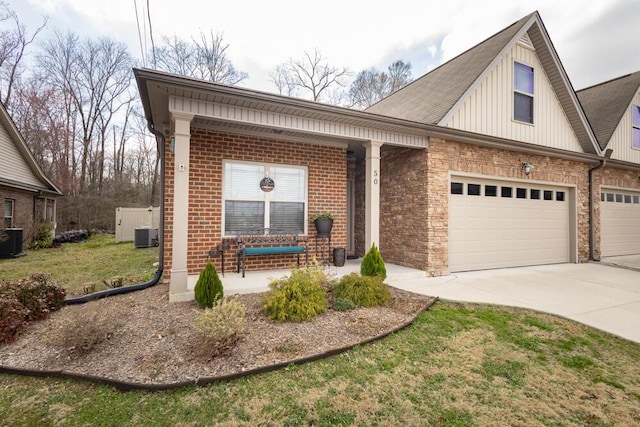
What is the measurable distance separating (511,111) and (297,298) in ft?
24.4

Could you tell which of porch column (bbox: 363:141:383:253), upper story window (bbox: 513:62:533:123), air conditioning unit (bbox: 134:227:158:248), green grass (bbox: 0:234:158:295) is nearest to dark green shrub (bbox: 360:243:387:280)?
porch column (bbox: 363:141:383:253)

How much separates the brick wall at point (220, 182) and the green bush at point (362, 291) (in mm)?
2139

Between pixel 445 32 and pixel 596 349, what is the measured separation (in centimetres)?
1351

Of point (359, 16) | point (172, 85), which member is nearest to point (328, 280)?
point (172, 85)

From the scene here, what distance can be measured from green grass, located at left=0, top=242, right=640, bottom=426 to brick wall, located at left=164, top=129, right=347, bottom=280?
329 cm

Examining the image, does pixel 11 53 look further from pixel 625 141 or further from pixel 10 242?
pixel 625 141

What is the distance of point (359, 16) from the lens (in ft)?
34.3

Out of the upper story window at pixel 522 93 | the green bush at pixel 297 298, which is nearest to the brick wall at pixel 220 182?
the green bush at pixel 297 298

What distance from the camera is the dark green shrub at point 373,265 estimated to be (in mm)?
5273

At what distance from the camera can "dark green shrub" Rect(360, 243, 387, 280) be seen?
5.27m

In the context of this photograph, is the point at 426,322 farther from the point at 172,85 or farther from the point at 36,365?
the point at 172,85

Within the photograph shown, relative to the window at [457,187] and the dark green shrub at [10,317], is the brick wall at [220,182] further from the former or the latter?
the window at [457,187]

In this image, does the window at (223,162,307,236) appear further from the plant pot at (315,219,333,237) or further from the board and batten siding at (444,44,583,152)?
the board and batten siding at (444,44,583,152)

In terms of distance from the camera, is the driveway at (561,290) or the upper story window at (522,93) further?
the upper story window at (522,93)
